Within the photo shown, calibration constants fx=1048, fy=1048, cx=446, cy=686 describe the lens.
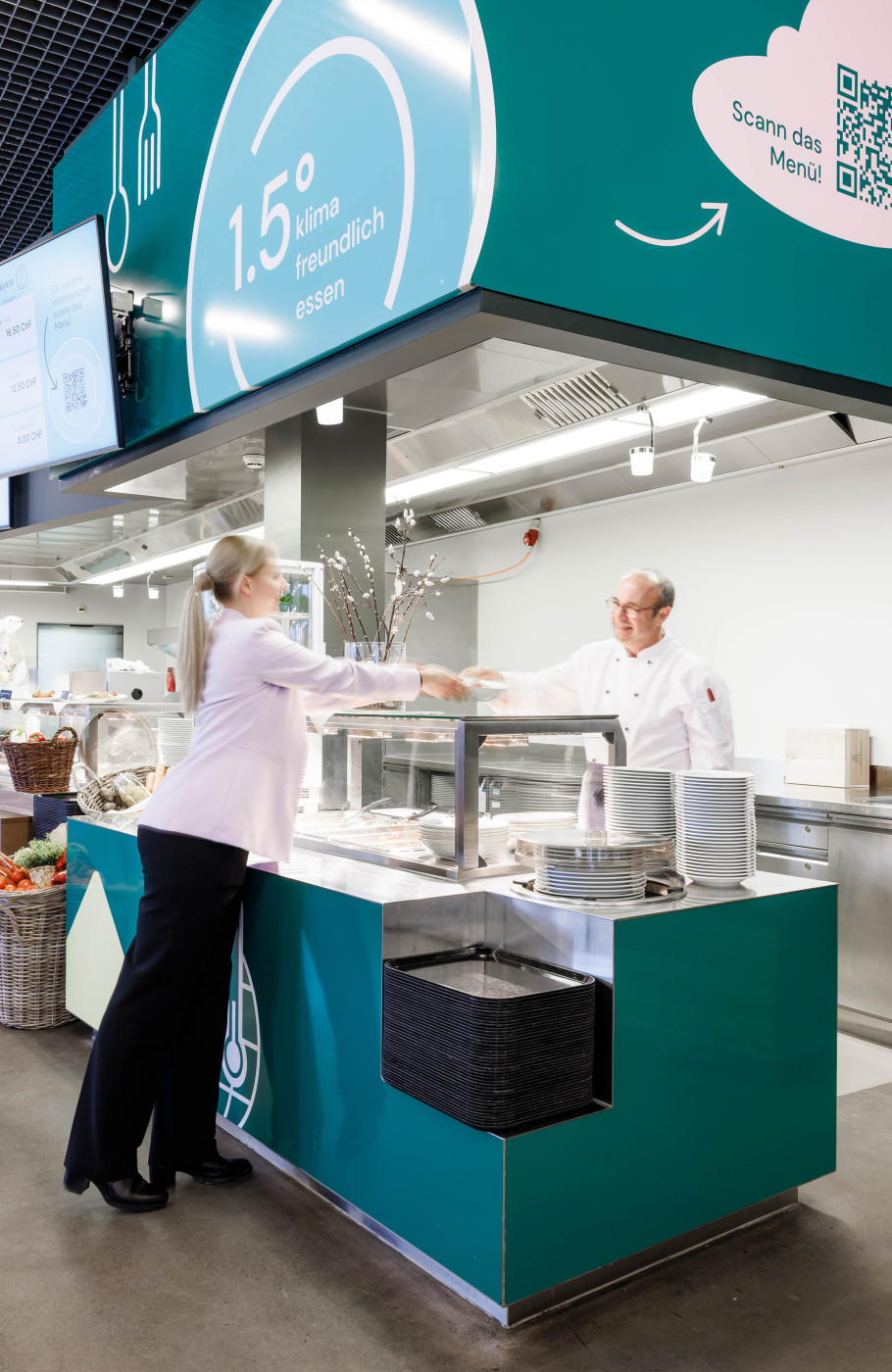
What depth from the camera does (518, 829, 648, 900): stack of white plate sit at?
2.34 meters

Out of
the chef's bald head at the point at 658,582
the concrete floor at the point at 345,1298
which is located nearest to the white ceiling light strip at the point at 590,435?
the chef's bald head at the point at 658,582

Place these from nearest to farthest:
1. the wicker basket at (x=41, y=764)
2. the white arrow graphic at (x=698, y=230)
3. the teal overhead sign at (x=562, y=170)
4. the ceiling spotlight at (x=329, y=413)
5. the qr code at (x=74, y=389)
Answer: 1. the teal overhead sign at (x=562, y=170)
2. the white arrow graphic at (x=698, y=230)
3. the ceiling spotlight at (x=329, y=413)
4. the qr code at (x=74, y=389)
5. the wicker basket at (x=41, y=764)

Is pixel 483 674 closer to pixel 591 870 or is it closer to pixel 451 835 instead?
pixel 451 835

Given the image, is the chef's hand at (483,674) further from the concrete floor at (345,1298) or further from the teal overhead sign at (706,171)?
the concrete floor at (345,1298)

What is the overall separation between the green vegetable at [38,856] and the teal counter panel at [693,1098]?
2.85m

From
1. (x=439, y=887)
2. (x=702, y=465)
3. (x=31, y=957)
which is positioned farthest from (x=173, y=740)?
(x=702, y=465)

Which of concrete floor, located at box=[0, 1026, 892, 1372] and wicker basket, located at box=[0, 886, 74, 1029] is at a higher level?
wicker basket, located at box=[0, 886, 74, 1029]

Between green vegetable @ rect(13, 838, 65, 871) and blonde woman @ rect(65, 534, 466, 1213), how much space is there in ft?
5.80

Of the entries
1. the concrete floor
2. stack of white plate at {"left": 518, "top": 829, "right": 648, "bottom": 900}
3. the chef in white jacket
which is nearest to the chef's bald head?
the chef in white jacket

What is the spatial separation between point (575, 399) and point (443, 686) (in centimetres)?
183

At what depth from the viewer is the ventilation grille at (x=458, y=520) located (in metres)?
7.15

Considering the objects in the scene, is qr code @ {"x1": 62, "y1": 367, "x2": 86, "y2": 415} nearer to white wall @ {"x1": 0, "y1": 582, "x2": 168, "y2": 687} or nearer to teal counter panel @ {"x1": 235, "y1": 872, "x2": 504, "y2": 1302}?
teal counter panel @ {"x1": 235, "y1": 872, "x2": 504, "y2": 1302}

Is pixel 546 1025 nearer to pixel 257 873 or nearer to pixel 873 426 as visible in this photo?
pixel 257 873

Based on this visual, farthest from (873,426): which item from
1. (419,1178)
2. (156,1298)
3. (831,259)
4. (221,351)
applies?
(156,1298)
